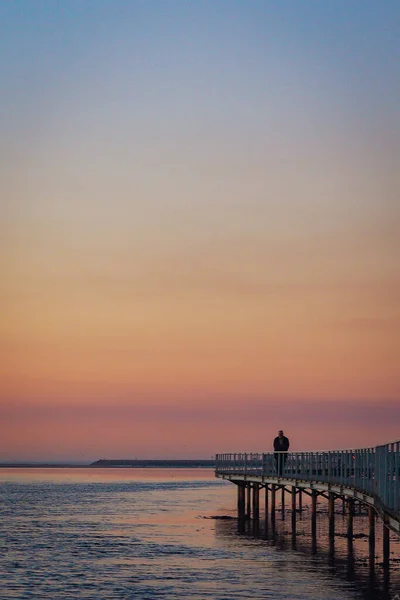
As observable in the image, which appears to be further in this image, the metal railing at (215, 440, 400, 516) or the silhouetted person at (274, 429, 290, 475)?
the silhouetted person at (274, 429, 290, 475)

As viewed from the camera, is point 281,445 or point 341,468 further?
point 281,445

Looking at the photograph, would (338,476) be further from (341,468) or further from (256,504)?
(256,504)

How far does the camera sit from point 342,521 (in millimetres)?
53031

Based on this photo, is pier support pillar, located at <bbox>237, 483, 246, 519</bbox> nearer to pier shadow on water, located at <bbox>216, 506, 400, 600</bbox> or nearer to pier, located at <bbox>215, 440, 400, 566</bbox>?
pier, located at <bbox>215, 440, 400, 566</bbox>

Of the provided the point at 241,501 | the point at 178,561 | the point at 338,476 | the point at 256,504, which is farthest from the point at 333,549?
the point at 241,501

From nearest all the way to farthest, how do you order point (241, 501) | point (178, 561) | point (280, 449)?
point (178, 561) → point (280, 449) → point (241, 501)

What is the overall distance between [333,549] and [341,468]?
3021 millimetres

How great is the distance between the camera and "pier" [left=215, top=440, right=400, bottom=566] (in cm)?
2500

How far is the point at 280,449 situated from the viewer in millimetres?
49250

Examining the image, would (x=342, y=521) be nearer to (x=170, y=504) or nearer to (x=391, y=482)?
(x=170, y=504)

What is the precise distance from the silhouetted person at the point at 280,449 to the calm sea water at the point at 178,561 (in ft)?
9.60

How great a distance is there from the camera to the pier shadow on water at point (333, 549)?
94.6ft

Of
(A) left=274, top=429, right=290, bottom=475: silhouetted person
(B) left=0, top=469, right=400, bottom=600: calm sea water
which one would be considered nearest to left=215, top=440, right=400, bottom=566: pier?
(A) left=274, top=429, right=290, bottom=475: silhouetted person

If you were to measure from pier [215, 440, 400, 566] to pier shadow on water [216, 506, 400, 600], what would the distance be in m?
0.61
